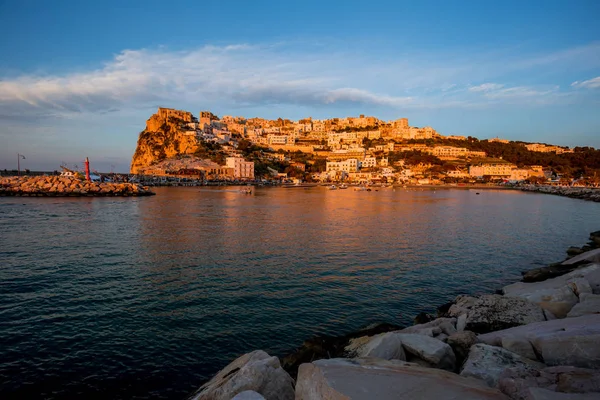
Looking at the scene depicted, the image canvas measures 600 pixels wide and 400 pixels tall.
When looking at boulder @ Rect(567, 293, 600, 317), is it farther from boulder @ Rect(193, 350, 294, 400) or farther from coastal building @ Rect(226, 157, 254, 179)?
coastal building @ Rect(226, 157, 254, 179)

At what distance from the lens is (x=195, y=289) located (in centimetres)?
1141

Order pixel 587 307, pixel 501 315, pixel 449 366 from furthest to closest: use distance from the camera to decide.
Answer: pixel 501 315 → pixel 587 307 → pixel 449 366

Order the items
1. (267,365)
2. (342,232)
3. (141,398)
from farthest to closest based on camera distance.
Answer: (342,232), (141,398), (267,365)

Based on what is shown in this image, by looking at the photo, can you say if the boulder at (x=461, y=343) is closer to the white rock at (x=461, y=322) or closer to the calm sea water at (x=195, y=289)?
the white rock at (x=461, y=322)

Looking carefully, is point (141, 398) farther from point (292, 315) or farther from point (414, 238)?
point (414, 238)

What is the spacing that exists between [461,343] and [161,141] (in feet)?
477

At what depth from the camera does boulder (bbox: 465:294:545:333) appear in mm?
7039

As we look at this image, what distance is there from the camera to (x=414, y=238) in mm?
Answer: 21469

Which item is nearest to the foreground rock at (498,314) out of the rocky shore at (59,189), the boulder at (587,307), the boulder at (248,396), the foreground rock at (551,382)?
the boulder at (587,307)

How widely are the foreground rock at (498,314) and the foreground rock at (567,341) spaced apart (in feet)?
4.35

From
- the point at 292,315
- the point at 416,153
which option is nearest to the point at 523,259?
the point at 292,315

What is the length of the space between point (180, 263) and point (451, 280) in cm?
1053

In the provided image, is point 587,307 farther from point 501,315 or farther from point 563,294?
point 501,315

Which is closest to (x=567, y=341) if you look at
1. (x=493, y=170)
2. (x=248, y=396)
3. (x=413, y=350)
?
(x=413, y=350)
